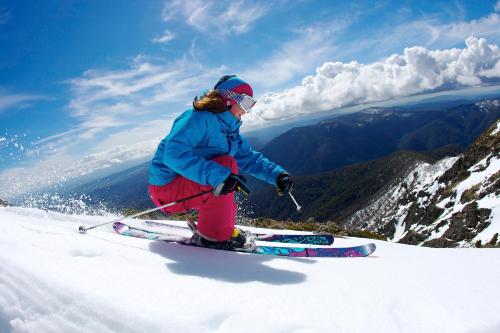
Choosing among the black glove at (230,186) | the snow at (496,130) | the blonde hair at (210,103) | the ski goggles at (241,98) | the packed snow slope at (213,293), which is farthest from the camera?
the snow at (496,130)

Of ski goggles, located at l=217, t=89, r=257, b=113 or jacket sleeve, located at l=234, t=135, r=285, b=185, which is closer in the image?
ski goggles, located at l=217, t=89, r=257, b=113

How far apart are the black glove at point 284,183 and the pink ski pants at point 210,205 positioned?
1.01m

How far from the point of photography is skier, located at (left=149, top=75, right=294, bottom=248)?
4520mm

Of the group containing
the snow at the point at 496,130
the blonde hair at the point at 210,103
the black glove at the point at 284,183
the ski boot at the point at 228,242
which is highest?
the blonde hair at the point at 210,103

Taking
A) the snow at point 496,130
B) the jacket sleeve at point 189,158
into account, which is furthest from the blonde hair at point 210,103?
the snow at point 496,130

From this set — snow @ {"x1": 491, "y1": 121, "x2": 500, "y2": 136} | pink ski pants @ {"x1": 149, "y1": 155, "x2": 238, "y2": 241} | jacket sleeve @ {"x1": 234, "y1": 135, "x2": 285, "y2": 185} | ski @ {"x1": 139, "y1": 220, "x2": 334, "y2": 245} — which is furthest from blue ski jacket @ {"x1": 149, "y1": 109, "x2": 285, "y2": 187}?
snow @ {"x1": 491, "y1": 121, "x2": 500, "y2": 136}

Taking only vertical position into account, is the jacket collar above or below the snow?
above

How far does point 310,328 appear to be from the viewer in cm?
228

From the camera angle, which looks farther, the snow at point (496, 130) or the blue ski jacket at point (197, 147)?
the snow at point (496, 130)

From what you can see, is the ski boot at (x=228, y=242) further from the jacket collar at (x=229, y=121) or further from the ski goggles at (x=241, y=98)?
the ski goggles at (x=241, y=98)

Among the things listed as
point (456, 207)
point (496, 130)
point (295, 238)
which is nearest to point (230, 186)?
point (295, 238)

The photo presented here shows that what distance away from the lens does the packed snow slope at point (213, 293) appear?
2270mm

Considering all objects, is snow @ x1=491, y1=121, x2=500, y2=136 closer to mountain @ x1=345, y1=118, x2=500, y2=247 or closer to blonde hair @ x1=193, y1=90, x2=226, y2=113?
mountain @ x1=345, y1=118, x2=500, y2=247

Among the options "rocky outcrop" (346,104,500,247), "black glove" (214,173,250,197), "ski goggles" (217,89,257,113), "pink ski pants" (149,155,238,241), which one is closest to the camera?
"black glove" (214,173,250,197)
